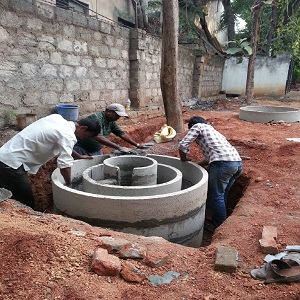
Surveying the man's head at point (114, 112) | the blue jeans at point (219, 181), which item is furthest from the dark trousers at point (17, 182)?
the blue jeans at point (219, 181)

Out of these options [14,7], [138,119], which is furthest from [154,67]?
[14,7]

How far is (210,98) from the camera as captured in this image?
14664 millimetres

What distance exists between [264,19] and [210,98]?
7.36m

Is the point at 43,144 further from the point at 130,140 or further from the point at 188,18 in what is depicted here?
the point at 188,18

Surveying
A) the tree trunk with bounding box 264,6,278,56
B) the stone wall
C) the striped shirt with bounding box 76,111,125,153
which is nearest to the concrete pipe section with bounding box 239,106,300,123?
the stone wall

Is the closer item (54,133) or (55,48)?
(54,133)

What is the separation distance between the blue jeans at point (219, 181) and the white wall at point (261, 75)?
41.5 ft

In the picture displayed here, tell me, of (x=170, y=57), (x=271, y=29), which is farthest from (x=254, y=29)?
(x=170, y=57)

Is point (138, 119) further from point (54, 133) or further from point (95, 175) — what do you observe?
point (54, 133)

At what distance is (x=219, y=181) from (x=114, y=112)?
1.97 metres

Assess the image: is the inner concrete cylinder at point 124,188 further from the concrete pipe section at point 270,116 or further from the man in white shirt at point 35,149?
the concrete pipe section at point 270,116

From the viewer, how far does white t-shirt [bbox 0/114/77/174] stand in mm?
3381

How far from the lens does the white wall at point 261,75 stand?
15.7m

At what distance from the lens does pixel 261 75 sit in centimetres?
1608
